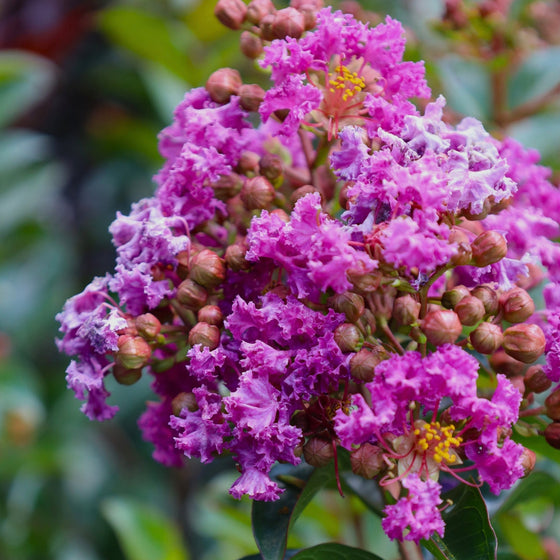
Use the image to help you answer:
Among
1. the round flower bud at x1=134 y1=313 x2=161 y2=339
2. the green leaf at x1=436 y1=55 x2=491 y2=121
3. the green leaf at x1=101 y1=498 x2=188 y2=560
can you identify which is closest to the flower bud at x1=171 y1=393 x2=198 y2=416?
the round flower bud at x1=134 y1=313 x2=161 y2=339

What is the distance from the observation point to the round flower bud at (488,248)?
1.16 meters

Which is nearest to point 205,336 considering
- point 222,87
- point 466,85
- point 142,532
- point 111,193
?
point 222,87

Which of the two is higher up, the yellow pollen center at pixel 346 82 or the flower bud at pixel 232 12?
the yellow pollen center at pixel 346 82

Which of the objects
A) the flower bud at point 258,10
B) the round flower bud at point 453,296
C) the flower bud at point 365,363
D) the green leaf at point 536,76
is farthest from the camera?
the green leaf at point 536,76

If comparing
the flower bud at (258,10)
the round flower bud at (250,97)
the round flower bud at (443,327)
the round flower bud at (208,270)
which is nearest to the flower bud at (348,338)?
the round flower bud at (443,327)

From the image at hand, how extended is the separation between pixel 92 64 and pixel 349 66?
3.06 metres

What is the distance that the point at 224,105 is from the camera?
137cm

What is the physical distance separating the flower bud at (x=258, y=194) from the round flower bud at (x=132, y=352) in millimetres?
287

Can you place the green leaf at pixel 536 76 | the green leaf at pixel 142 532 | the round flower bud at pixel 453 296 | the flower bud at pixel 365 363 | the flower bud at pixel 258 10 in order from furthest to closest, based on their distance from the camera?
the green leaf at pixel 536 76 < the green leaf at pixel 142 532 < the flower bud at pixel 258 10 < the round flower bud at pixel 453 296 < the flower bud at pixel 365 363

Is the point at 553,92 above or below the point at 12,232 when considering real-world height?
above

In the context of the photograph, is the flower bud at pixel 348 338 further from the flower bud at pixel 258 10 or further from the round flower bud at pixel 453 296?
the flower bud at pixel 258 10

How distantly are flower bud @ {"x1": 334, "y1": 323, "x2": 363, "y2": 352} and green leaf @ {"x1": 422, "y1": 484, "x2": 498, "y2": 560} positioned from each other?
311mm

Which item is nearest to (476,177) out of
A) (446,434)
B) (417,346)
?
(417,346)

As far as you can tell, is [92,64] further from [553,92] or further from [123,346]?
[123,346]
